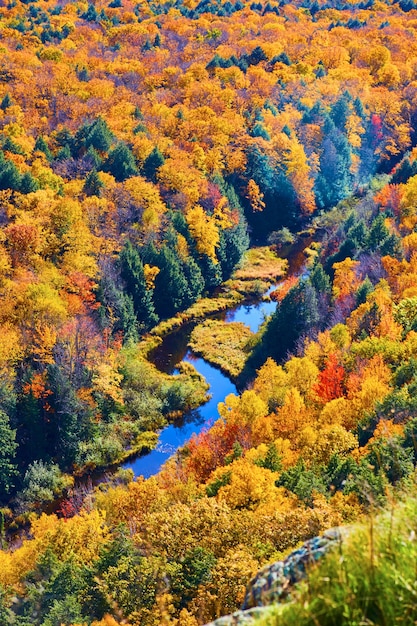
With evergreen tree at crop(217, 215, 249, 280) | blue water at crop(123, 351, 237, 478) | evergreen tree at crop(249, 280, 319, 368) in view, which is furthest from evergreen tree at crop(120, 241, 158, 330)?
evergreen tree at crop(217, 215, 249, 280)

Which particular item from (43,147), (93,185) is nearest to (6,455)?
(93,185)

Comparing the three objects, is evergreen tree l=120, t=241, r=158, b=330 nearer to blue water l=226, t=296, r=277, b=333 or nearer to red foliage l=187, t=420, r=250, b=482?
blue water l=226, t=296, r=277, b=333

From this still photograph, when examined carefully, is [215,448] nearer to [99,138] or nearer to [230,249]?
[230,249]

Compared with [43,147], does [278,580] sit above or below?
below

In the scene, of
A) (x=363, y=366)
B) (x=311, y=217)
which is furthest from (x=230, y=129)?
(x=363, y=366)

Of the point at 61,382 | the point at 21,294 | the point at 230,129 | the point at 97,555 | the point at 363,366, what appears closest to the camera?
the point at 97,555

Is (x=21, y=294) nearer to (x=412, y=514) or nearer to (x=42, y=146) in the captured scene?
(x=42, y=146)

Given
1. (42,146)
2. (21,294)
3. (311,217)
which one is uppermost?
(42,146)
